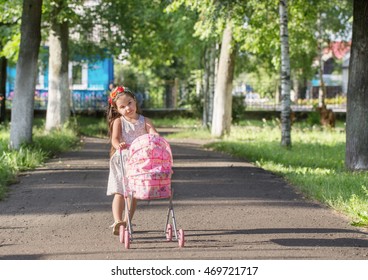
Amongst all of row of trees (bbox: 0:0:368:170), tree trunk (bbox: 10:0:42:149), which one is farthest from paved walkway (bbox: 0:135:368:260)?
tree trunk (bbox: 10:0:42:149)

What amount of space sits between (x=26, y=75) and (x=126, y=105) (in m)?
11.2

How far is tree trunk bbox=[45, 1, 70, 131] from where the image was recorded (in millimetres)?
30844

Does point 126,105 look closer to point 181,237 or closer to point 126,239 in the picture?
point 126,239

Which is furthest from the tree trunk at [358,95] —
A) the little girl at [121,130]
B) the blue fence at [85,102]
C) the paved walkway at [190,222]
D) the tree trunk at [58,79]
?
the blue fence at [85,102]

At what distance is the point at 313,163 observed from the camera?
1903 cm

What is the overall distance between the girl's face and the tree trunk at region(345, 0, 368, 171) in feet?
24.6

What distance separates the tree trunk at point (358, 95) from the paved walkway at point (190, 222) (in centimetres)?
152

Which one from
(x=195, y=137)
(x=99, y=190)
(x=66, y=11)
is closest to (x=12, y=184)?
(x=99, y=190)

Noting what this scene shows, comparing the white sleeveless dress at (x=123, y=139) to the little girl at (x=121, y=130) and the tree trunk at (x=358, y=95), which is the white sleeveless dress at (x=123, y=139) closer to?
the little girl at (x=121, y=130)

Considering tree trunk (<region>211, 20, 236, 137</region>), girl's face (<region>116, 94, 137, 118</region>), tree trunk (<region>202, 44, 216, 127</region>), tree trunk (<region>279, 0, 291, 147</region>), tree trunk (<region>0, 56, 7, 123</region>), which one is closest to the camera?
girl's face (<region>116, 94, 137, 118</region>)

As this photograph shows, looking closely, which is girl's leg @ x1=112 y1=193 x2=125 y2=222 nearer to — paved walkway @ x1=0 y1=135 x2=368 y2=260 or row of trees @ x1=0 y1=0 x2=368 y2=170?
paved walkway @ x1=0 y1=135 x2=368 y2=260

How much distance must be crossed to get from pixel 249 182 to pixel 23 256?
23.2 ft

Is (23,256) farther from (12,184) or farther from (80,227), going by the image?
(12,184)

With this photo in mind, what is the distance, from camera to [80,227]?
10.4 meters
